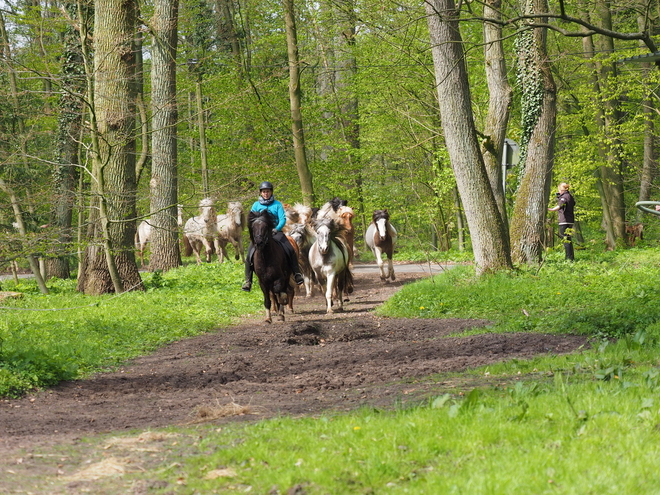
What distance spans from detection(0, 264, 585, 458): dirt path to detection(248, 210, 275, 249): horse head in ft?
Result: 5.54

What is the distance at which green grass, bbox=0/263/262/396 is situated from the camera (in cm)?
953

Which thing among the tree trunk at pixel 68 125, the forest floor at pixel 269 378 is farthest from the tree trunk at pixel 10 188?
the forest floor at pixel 269 378

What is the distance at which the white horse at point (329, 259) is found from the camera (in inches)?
673

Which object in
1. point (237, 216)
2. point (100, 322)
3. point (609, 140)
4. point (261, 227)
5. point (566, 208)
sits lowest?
point (100, 322)

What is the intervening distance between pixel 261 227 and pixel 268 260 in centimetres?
84

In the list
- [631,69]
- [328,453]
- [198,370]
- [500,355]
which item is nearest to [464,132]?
[500,355]

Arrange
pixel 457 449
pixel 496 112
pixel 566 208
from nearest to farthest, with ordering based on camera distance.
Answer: pixel 457 449
pixel 496 112
pixel 566 208

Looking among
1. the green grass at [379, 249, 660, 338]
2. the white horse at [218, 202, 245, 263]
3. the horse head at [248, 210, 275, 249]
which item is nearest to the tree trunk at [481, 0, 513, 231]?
the green grass at [379, 249, 660, 338]

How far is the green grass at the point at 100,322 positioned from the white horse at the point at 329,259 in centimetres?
175

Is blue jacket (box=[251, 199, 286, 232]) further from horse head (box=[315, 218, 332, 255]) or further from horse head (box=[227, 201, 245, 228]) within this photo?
horse head (box=[227, 201, 245, 228])

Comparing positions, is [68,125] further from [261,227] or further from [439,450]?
[439,450]

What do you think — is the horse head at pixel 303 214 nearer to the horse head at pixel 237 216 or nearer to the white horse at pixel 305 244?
the white horse at pixel 305 244

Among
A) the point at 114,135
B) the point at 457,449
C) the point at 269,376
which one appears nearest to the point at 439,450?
the point at 457,449

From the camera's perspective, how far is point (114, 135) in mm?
18094
